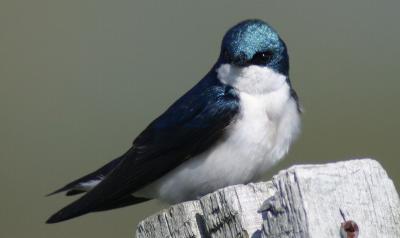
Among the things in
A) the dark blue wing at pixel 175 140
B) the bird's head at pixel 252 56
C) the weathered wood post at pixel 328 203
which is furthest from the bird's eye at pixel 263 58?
the weathered wood post at pixel 328 203

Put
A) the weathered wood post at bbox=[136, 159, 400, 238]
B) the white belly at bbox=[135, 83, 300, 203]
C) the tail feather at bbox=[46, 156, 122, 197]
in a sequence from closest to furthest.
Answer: the weathered wood post at bbox=[136, 159, 400, 238]
the white belly at bbox=[135, 83, 300, 203]
the tail feather at bbox=[46, 156, 122, 197]

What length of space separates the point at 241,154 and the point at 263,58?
0.26m

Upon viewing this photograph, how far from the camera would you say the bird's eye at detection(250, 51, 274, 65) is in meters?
2.97

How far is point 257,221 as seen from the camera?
6.31 feet

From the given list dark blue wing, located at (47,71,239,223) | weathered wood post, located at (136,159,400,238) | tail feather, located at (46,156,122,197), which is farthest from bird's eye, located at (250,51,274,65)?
weathered wood post, located at (136,159,400,238)

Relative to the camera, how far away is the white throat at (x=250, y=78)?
116 inches

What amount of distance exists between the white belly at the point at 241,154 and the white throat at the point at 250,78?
2 cm

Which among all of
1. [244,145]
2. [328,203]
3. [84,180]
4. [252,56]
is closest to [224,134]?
[244,145]

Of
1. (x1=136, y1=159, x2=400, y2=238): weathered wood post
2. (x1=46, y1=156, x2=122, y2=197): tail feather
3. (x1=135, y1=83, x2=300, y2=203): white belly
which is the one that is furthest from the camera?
(x1=46, y1=156, x2=122, y2=197): tail feather

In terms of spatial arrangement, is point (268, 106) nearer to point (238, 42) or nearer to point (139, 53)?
point (238, 42)

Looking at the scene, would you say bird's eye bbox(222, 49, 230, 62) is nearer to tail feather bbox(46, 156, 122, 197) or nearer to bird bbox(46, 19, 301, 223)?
bird bbox(46, 19, 301, 223)

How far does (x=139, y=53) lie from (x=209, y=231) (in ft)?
9.66

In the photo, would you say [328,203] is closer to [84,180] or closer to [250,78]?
[250,78]

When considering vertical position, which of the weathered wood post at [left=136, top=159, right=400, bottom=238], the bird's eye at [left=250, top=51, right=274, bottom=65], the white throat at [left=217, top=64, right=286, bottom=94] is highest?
the bird's eye at [left=250, top=51, right=274, bottom=65]
